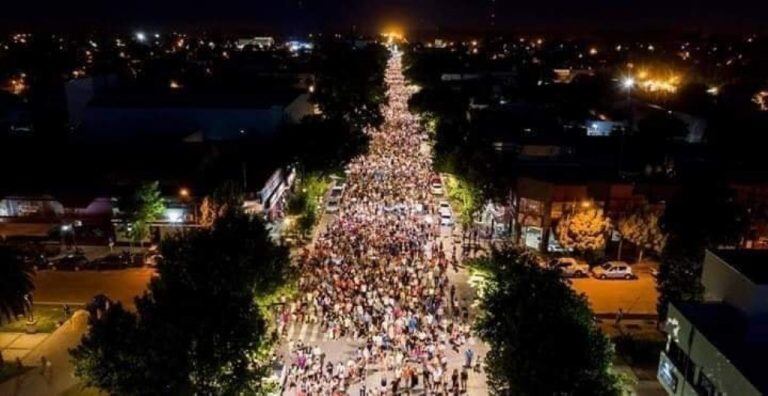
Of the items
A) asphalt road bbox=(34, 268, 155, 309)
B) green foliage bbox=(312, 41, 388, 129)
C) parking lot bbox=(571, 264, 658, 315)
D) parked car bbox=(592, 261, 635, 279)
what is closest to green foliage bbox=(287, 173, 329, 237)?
asphalt road bbox=(34, 268, 155, 309)

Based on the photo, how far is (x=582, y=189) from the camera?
130 ft

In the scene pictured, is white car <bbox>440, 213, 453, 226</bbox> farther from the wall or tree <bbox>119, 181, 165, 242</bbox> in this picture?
the wall

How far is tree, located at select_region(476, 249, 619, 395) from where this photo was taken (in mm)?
19125

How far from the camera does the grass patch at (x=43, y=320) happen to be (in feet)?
101

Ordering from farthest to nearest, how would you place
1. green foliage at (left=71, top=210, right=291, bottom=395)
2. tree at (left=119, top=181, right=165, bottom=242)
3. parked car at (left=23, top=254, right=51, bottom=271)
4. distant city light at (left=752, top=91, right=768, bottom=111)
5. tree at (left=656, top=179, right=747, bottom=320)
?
distant city light at (left=752, top=91, right=768, bottom=111)
tree at (left=119, top=181, right=165, bottom=242)
parked car at (left=23, top=254, right=51, bottom=271)
tree at (left=656, top=179, right=747, bottom=320)
green foliage at (left=71, top=210, right=291, bottom=395)

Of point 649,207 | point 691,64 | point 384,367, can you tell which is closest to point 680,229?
point 649,207

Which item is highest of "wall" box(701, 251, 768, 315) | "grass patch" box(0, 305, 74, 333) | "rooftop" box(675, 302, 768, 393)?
"wall" box(701, 251, 768, 315)

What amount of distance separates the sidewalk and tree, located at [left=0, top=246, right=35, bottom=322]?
2348 millimetres

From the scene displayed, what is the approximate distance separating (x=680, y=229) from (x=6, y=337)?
102 feet

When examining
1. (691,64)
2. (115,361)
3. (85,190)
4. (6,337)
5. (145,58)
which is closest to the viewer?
(115,361)

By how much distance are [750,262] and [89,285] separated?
30.9 meters

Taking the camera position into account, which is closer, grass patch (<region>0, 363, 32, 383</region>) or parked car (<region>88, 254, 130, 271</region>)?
grass patch (<region>0, 363, 32, 383</region>)

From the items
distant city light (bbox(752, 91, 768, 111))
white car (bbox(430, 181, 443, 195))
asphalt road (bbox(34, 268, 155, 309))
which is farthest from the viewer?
distant city light (bbox(752, 91, 768, 111))

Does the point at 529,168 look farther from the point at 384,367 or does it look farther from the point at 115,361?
the point at 115,361
